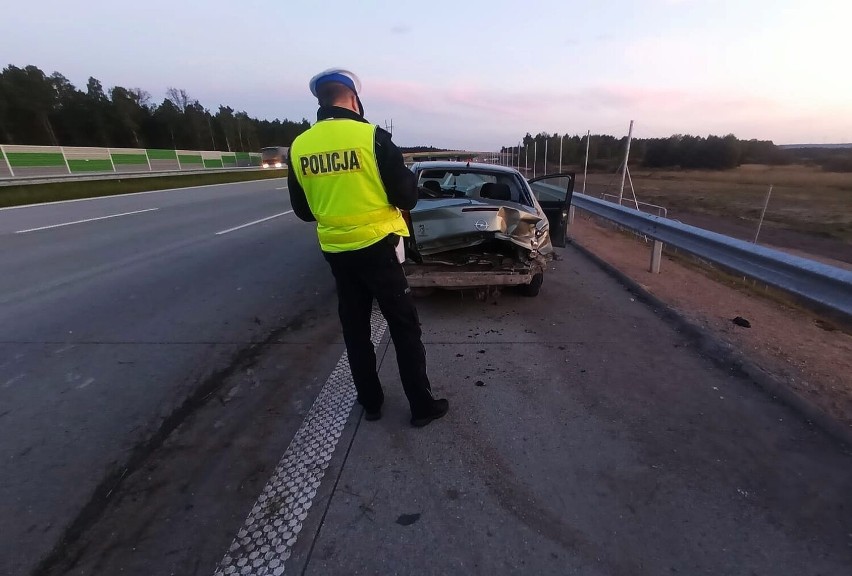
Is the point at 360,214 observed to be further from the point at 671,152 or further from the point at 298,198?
the point at 671,152

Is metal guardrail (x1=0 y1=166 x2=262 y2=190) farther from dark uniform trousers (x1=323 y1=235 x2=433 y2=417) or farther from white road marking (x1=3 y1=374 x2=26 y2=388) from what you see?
dark uniform trousers (x1=323 y1=235 x2=433 y2=417)

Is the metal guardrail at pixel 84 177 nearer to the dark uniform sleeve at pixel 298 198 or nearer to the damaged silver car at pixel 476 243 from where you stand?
the damaged silver car at pixel 476 243

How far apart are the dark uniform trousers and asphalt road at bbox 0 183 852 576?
0.78 feet

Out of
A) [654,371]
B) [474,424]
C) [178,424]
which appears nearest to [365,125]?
[474,424]

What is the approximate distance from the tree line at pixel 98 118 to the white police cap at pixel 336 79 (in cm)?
5860

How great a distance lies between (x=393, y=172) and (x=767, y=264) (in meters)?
3.62

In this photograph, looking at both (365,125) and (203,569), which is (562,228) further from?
(203,569)

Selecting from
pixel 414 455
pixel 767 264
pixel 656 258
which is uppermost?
pixel 767 264

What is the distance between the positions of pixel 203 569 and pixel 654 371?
10.6 ft

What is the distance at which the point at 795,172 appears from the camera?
1215 inches

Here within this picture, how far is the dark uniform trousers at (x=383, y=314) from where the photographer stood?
280cm

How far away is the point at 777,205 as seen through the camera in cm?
2184

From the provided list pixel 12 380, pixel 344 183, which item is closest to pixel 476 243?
pixel 344 183

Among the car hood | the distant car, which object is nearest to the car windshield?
the car hood
